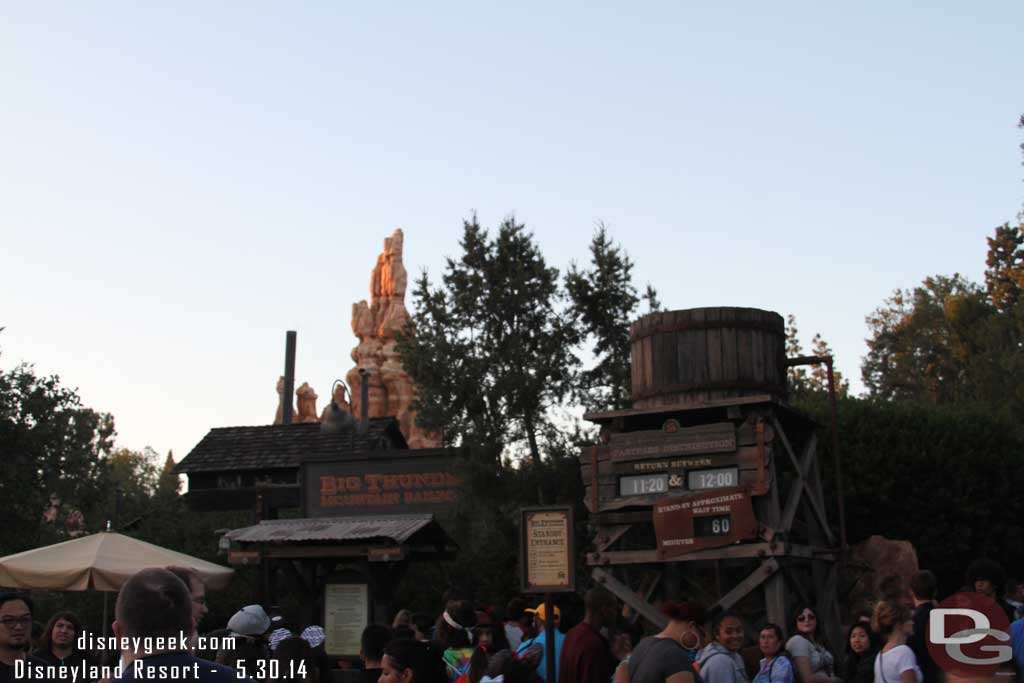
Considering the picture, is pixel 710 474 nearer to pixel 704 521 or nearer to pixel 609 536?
pixel 704 521

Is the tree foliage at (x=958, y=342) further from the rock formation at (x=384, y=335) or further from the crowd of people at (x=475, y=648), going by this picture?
the rock formation at (x=384, y=335)

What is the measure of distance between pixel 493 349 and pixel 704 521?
7946 millimetres

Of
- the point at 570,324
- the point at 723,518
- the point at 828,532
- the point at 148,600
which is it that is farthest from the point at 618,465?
the point at 148,600

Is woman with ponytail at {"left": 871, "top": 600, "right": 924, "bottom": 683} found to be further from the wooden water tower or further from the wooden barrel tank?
the wooden barrel tank

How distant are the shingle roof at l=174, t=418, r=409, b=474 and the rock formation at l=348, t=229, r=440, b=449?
45397 millimetres

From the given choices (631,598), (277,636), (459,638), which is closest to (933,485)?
(631,598)

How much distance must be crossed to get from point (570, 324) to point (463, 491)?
453cm

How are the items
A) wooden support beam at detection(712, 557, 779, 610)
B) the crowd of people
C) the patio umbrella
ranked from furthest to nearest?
wooden support beam at detection(712, 557, 779, 610) < the patio umbrella < the crowd of people

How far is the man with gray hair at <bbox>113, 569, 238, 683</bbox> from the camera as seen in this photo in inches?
154

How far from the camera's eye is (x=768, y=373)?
16.5 m

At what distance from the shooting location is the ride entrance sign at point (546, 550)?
Answer: 30.4ft

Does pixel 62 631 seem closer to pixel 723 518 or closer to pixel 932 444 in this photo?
pixel 723 518

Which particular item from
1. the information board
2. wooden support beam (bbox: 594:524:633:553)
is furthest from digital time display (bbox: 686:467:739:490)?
the information board

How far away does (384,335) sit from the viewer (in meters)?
88.8
